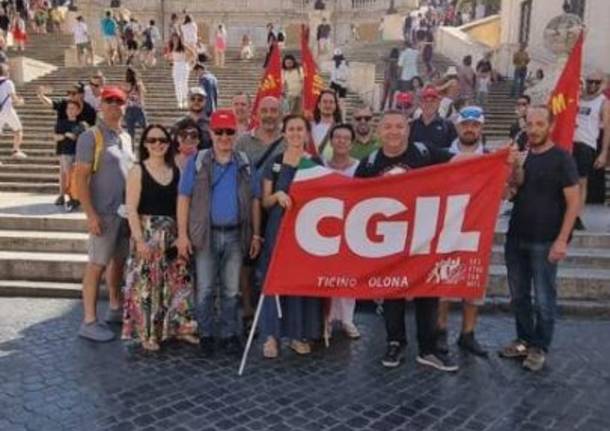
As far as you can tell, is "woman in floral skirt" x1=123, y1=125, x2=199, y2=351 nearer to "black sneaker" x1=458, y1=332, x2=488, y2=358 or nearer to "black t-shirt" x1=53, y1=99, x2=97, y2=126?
"black sneaker" x1=458, y1=332, x2=488, y2=358

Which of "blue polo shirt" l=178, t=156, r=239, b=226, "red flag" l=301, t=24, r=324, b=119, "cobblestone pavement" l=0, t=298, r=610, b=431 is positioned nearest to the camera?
"cobblestone pavement" l=0, t=298, r=610, b=431

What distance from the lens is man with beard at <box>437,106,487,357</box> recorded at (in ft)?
18.7

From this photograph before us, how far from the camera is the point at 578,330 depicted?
6547 millimetres

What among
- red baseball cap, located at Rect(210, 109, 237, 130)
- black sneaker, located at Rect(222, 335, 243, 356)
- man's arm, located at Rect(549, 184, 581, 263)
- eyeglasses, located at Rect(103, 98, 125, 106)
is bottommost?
black sneaker, located at Rect(222, 335, 243, 356)

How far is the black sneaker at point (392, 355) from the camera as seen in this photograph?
5.58 metres

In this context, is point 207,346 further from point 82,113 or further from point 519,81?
point 519,81

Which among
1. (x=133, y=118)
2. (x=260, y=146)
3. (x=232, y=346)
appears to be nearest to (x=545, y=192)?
(x=260, y=146)

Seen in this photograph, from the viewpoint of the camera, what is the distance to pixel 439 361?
219 inches

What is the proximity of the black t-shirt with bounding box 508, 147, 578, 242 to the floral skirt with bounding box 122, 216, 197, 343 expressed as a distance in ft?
8.94

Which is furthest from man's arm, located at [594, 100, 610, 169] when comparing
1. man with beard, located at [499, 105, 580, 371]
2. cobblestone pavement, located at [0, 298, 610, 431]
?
man with beard, located at [499, 105, 580, 371]

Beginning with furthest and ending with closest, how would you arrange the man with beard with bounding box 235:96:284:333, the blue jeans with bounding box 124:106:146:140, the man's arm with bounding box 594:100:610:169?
the blue jeans with bounding box 124:106:146:140, the man's arm with bounding box 594:100:610:169, the man with beard with bounding box 235:96:284:333

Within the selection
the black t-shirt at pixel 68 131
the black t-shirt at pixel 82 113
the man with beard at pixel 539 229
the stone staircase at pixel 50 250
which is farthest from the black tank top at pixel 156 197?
the black t-shirt at pixel 82 113

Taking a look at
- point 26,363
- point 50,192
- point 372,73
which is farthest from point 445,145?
point 372,73

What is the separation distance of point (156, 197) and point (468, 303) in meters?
2.68
